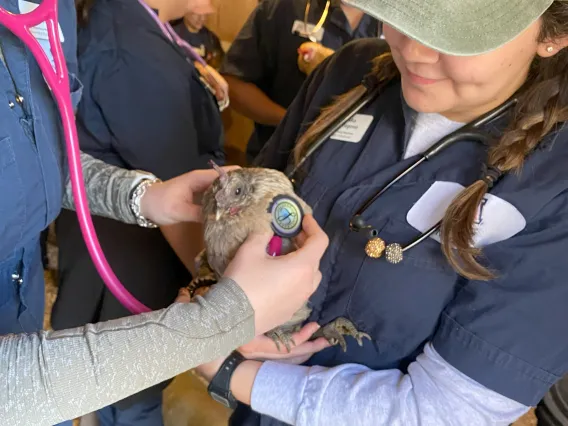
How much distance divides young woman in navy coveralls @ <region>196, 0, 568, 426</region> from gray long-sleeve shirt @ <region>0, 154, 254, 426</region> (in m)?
0.27

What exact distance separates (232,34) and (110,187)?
1.79m

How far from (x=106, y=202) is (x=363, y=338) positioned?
56 centimetres

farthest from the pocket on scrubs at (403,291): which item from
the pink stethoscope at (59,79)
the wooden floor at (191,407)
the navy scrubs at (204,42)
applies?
the navy scrubs at (204,42)

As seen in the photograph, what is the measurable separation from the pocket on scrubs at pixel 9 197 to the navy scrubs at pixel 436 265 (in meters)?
0.49

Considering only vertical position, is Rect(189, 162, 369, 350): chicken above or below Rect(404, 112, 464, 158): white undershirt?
below

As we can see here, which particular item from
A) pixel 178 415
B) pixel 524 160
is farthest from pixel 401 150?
pixel 178 415

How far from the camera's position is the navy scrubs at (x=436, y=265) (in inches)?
29.9

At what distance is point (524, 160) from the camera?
787mm

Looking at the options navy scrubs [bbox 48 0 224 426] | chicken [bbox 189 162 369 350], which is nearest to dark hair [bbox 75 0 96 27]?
navy scrubs [bbox 48 0 224 426]

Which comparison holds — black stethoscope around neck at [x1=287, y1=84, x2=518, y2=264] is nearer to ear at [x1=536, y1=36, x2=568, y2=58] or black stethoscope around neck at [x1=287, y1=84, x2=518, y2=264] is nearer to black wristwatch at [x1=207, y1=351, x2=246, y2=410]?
ear at [x1=536, y1=36, x2=568, y2=58]

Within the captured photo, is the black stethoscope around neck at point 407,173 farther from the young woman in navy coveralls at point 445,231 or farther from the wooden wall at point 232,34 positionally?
the wooden wall at point 232,34

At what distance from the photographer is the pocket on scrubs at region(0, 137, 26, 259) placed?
725 millimetres

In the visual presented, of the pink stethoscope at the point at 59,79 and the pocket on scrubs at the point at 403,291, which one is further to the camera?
the pocket on scrubs at the point at 403,291

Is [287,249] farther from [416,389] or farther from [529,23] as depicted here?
[529,23]
